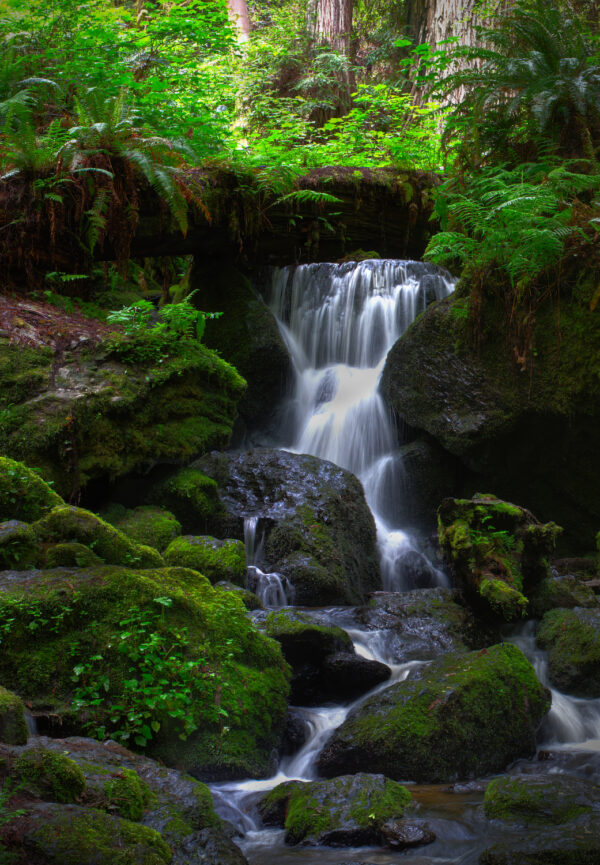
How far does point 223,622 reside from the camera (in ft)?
12.5

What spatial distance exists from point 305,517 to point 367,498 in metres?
1.67

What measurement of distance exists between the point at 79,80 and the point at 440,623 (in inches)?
363

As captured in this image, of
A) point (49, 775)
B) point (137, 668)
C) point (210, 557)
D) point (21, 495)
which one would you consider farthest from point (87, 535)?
point (49, 775)

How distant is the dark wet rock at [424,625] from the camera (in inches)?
200

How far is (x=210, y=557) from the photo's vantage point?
16.9 feet

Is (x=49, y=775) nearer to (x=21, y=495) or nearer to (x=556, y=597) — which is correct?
(x=21, y=495)

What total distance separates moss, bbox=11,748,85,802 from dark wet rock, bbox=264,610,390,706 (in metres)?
2.28

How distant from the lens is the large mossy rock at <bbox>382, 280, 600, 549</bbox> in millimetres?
6910

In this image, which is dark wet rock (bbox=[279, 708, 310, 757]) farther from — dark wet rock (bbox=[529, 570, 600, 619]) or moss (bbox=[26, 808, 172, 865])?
dark wet rock (bbox=[529, 570, 600, 619])

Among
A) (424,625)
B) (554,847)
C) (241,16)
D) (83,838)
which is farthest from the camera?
(241,16)

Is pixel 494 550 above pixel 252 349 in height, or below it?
below

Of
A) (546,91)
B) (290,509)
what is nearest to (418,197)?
(546,91)

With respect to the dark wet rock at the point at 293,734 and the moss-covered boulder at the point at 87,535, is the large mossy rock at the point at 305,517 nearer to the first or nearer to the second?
the dark wet rock at the point at 293,734

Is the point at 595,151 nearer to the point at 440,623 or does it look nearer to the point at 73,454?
the point at 440,623
